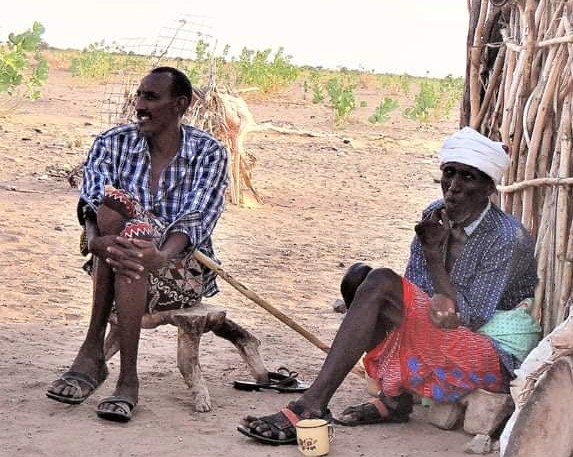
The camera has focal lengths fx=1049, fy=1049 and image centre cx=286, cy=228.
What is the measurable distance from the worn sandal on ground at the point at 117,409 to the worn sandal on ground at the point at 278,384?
660 millimetres

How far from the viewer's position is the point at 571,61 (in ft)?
12.8

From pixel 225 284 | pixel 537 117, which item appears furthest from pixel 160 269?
pixel 225 284

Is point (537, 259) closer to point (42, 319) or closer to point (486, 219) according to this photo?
point (486, 219)

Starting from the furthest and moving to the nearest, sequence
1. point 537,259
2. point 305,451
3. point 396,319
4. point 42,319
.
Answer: point 42,319 < point 537,259 < point 396,319 < point 305,451

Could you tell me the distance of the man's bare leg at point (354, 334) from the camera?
3738mm

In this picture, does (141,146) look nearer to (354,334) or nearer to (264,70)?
(354,334)

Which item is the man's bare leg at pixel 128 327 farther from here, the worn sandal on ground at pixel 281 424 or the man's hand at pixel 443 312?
the man's hand at pixel 443 312

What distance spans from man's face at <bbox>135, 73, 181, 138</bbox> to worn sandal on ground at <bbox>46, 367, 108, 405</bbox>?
1.01 metres

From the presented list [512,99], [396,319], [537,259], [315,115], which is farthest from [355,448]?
[315,115]

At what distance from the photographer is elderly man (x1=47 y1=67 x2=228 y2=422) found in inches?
154

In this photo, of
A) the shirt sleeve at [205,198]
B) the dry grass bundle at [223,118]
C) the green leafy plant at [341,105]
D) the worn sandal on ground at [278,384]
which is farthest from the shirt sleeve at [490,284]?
the green leafy plant at [341,105]

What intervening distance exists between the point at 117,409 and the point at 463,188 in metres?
1.50

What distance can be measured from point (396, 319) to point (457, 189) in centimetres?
53

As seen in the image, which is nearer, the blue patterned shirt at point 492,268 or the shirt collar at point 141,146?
the blue patterned shirt at point 492,268
